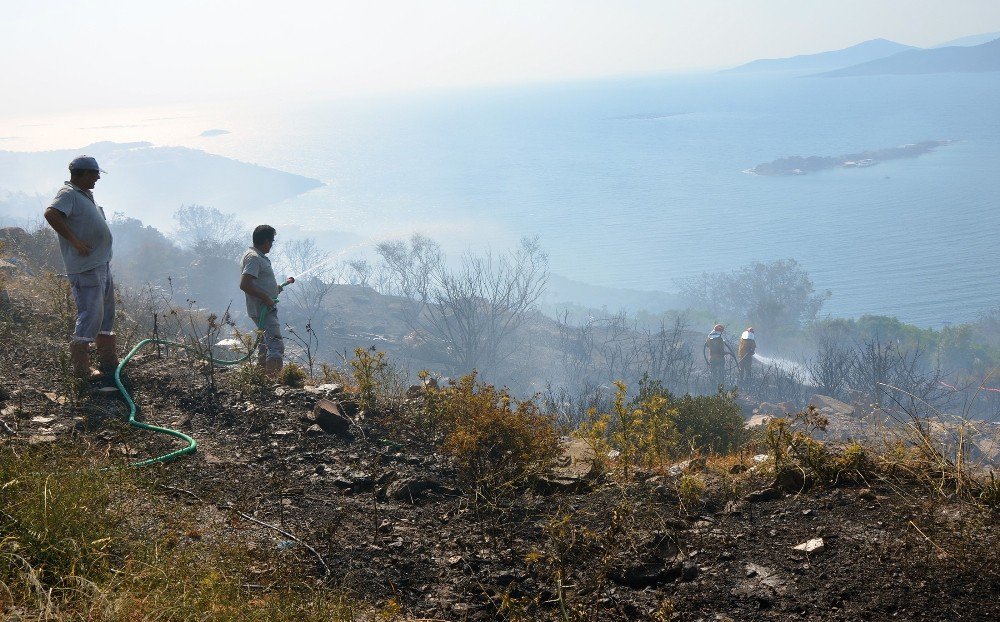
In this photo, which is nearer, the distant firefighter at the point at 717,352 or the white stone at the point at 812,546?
the white stone at the point at 812,546

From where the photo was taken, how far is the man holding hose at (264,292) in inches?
225

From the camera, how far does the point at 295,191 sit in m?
150

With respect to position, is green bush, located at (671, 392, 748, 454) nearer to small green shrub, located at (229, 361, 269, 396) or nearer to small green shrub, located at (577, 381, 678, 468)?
small green shrub, located at (577, 381, 678, 468)

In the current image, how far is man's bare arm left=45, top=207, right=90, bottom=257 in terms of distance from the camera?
445 cm

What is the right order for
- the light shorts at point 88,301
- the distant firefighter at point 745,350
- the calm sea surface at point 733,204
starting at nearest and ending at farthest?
the light shorts at point 88,301 → the distant firefighter at point 745,350 → the calm sea surface at point 733,204

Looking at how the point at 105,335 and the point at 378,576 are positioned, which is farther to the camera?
the point at 105,335

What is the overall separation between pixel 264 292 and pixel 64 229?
1.57 m

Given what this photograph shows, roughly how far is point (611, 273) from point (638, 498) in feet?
321

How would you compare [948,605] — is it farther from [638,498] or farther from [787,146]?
[787,146]

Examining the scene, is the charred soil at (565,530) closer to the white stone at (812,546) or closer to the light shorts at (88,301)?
the white stone at (812,546)

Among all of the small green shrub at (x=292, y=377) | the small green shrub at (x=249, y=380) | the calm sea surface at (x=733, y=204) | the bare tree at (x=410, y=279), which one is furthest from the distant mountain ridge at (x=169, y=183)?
the small green shrub at (x=249, y=380)

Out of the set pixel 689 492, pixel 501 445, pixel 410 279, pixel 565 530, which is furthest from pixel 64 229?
pixel 410 279

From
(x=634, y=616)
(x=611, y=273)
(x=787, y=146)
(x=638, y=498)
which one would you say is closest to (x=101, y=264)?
(x=638, y=498)

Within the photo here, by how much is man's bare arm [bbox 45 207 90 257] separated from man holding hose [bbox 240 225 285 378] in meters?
1.22
